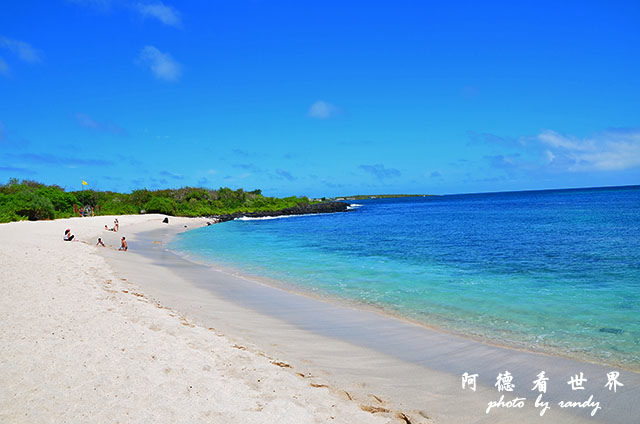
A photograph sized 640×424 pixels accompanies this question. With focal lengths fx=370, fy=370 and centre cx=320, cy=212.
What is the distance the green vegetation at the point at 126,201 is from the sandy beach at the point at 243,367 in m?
38.1

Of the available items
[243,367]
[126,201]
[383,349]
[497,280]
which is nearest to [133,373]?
[243,367]

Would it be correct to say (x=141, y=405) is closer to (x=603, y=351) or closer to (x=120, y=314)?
(x=120, y=314)

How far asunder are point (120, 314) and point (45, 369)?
3016 millimetres

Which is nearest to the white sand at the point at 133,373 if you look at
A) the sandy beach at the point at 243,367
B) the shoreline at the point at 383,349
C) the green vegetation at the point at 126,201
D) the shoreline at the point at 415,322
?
the sandy beach at the point at 243,367

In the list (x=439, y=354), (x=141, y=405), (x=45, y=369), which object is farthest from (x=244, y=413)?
(x=439, y=354)

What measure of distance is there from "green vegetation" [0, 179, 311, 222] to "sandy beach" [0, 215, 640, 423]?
38.1 meters

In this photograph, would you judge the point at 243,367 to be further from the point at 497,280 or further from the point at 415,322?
the point at 497,280

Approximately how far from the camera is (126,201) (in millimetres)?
72625

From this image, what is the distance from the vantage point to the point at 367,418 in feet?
15.8

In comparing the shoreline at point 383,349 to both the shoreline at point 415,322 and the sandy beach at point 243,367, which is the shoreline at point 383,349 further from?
the shoreline at point 415,322

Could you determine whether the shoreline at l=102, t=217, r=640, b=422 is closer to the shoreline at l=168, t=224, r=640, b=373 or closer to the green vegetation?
the shoreline at l=168, t=224, r=640, b=373

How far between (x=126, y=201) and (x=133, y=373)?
249ft

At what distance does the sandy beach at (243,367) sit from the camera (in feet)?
15.6

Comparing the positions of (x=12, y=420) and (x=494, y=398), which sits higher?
(x=12, y=420)
